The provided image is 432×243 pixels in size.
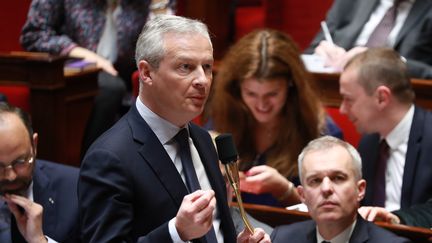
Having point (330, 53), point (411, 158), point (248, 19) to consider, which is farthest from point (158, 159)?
point (248, 19)

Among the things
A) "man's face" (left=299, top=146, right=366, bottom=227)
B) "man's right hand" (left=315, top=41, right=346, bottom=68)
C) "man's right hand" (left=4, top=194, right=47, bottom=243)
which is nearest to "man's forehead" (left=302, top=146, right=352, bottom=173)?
"man's face" (left=299, top=146, right=366, bottom=227)

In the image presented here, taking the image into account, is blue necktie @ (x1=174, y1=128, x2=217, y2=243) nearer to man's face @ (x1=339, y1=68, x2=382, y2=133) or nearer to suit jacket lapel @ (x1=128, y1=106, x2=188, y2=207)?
suit jacket lapel @ (x1=128, y1=106, x2=188, y2=207)

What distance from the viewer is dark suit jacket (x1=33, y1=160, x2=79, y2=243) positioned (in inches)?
48.2

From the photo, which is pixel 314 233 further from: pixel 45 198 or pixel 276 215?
pixel 45 198

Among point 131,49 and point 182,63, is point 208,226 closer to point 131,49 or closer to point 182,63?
point 182,63

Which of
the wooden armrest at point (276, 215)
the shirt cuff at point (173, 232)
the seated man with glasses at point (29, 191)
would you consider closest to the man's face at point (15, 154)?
the seated man with glasses at point (29, 191)

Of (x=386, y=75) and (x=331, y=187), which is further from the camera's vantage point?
(x=386, y=75)

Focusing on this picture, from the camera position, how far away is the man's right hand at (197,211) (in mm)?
771

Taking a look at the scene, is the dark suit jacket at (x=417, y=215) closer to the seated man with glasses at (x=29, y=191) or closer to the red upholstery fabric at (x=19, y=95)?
the seated man with glasses at (x=29, y=191)

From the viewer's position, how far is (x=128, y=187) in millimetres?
843

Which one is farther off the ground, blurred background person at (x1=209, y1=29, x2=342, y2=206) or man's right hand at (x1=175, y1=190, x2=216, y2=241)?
man's right hand at (x1=175, y1=190, x2=216, y2=241)

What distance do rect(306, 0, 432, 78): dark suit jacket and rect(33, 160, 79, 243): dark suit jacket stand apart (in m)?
0.88

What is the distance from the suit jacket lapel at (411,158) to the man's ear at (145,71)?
2.43 feet

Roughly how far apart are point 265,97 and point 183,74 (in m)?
0.74
